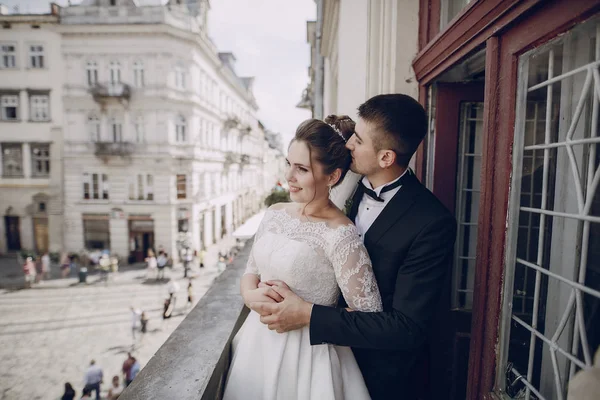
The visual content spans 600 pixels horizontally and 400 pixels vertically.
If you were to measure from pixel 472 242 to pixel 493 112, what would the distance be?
4.58 feet

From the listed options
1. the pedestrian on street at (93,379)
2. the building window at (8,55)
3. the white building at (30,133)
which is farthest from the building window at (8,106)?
the pedestrian on street at (93,379)

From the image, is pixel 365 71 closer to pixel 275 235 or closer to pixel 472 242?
pixel 472 242

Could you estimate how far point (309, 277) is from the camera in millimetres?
1813

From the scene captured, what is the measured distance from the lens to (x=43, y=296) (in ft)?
49.2

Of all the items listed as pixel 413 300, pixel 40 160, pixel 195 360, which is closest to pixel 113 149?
pixel 40 160

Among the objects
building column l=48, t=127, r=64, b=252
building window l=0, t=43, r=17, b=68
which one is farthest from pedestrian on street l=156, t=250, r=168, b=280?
building window l=0, t=43, r=17, b=68

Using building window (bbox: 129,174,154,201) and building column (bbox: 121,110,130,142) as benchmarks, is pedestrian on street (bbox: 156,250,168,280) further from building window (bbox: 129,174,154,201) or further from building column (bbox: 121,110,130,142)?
building column (bbox: 121,110,130,142)

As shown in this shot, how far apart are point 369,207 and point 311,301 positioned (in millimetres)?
613

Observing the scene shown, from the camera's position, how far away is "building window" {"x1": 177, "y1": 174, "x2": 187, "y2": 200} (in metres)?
21.0

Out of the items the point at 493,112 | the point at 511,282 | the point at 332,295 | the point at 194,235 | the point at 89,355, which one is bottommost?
the point at 89,355

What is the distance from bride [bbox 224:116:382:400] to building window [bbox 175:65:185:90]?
67.8 ft

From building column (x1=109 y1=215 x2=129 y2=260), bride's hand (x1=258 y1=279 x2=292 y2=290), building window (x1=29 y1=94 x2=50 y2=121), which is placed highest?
building window (x1=29 y1=94 x2=50 y2=121)

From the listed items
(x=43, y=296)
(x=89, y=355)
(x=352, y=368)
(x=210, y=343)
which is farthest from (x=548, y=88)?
(x=43, y=296)

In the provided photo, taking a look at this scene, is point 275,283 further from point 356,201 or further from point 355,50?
point 355,50
